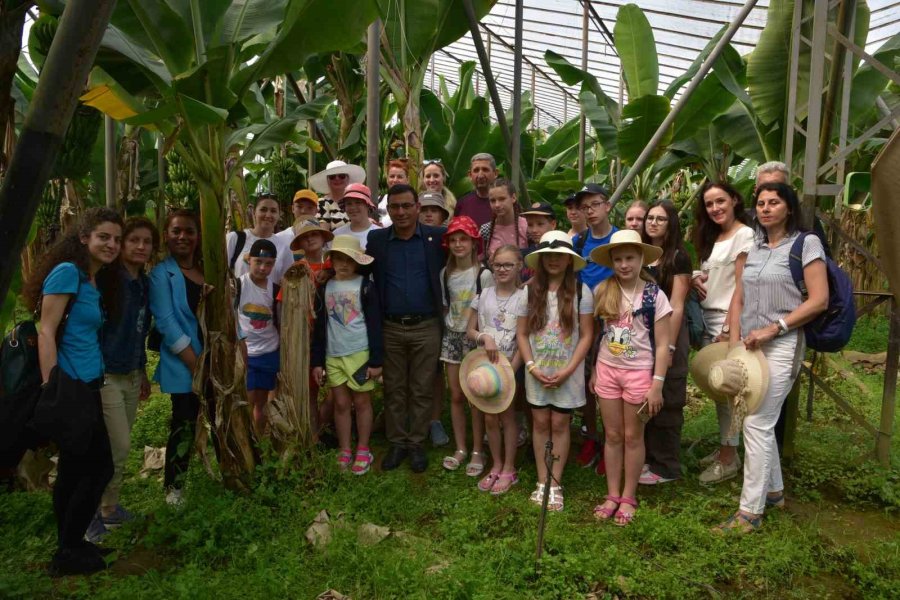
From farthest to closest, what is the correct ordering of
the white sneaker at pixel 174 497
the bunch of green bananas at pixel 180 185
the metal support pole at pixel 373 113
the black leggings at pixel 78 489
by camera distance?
the bunch of green bananas at pixel 180 185
the metal support pole at pixel 373 113
the white sneaker at pixel 174 497
the black leggings at pixel 78 489

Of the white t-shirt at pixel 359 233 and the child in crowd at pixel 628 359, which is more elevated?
the white t-shirt at pixel 359 233

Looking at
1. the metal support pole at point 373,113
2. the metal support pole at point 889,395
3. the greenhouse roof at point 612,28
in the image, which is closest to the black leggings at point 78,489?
the metal support pole at point 373,113

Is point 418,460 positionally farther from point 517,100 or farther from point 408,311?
point 517,100

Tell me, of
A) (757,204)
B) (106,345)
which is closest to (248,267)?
(106,345)

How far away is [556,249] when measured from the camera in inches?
134

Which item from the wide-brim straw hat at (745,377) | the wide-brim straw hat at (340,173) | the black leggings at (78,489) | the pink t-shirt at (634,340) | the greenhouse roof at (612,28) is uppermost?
the greenhouse roof at (612,28)

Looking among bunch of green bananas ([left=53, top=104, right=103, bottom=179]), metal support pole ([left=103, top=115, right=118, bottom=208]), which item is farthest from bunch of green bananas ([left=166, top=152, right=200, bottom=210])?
metal support pole ([left=103, top=115, right=118, bottom=208])

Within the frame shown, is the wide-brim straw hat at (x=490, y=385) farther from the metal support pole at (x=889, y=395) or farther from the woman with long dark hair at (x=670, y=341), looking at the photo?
the metal support pole at (x=889, y=395)

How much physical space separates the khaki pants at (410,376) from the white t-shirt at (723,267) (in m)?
1.65

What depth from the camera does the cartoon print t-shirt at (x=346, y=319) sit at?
12.6 feet

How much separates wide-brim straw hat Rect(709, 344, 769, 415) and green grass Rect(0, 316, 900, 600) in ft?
2.26

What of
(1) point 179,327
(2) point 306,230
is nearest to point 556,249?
(2) point 306,230

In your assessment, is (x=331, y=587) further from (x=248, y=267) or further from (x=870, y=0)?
(x=870, y=0)

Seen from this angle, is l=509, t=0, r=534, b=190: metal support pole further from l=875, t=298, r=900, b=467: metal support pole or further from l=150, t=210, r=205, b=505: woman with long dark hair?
l=875, t=298, r=900, b=467: metal support pole
